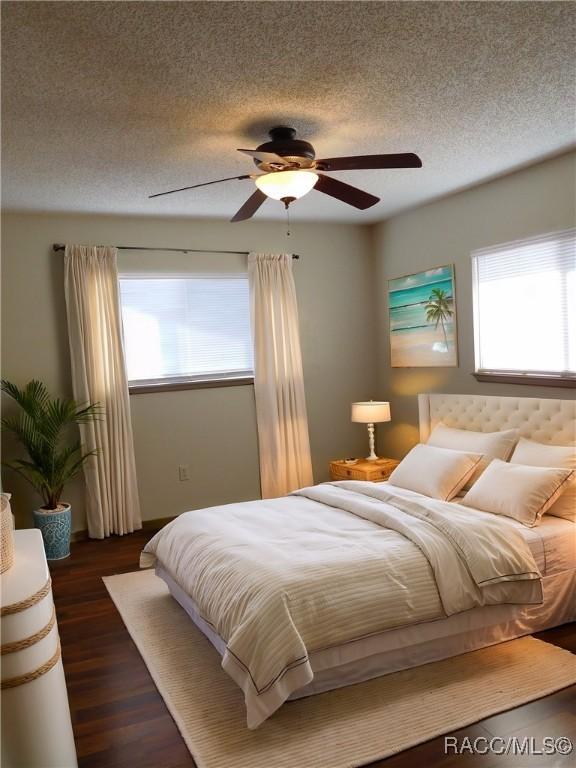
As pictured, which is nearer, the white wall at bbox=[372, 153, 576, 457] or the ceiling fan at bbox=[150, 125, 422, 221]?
the ceiling fan at bbox=[150, 125, 422, 221]

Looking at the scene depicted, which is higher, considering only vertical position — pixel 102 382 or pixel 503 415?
pixel 102 382

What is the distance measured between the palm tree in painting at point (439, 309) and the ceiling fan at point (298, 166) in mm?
1965

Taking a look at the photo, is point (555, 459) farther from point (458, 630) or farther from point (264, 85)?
point (264, 85)

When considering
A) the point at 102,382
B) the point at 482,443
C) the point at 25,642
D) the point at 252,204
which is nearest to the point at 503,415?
the point at 482,443

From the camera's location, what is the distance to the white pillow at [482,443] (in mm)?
4164

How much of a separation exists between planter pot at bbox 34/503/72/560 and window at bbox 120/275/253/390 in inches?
48.2

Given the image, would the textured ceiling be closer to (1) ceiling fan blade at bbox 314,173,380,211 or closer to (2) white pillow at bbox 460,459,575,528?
(1) ceiling fan blade at bbox 314,173,380,211

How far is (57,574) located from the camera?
4469mm

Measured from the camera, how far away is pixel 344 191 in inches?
134

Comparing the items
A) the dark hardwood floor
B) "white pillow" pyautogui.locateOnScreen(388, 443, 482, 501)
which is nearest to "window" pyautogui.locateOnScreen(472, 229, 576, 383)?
"white pillow" pyautogui.locateOnScreen(388, 443, 482, 501)

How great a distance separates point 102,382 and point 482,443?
9.82 ft

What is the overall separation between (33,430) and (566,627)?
378 centimetres

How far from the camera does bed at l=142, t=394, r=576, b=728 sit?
260 cm

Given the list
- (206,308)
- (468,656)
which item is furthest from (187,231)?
(468,656)
